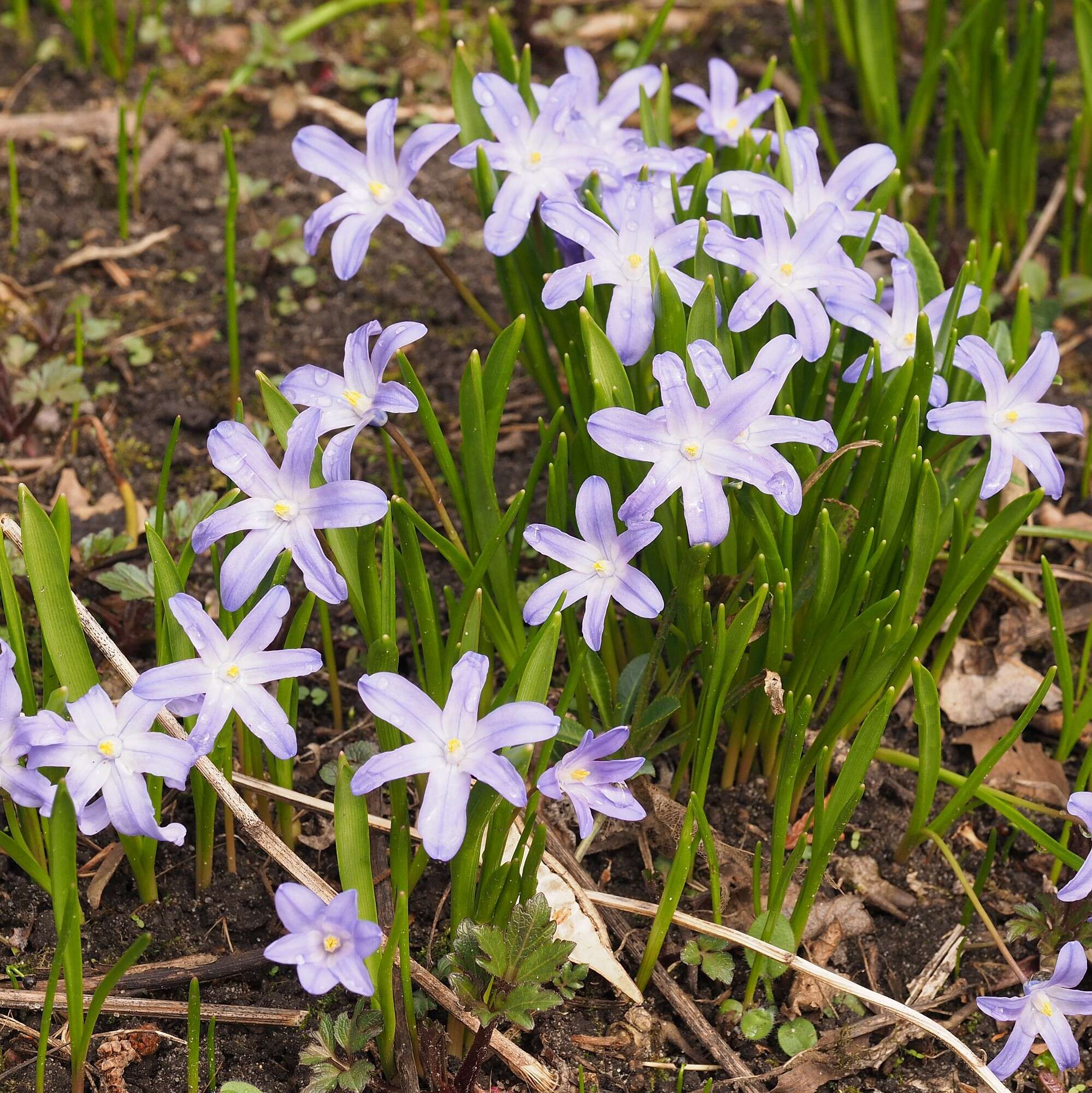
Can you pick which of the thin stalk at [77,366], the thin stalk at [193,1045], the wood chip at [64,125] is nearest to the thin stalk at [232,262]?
the thin stalk at [77,366]

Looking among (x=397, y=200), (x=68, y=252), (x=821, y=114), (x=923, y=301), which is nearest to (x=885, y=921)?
(x=923, y=301)

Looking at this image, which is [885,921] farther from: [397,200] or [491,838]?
[397,200]

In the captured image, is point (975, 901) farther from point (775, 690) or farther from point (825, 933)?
point (775, 690)

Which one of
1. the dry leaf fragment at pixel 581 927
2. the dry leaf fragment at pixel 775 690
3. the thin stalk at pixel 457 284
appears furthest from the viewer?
the thin stalk at pixel 457 284

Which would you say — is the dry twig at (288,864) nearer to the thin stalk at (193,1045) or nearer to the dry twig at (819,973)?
the thin stalk at (193,1045)

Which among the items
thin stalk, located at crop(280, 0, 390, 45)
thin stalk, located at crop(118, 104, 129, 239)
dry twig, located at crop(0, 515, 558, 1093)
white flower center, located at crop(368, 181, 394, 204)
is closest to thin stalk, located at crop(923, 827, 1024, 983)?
dry twig, located at crop(0, 515, 558, 1093)

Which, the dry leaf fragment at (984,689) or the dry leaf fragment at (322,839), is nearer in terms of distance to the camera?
the dry leaf fragment at (322,839)

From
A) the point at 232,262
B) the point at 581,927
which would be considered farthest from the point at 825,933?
the point at 232,262
